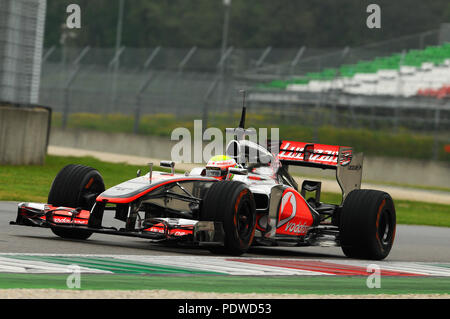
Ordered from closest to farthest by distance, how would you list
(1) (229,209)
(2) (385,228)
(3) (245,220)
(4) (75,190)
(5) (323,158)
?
(1) (229,209) < (3) (245,220) < (4) (75,190) < (2) (385,228) < (5) (323,158)

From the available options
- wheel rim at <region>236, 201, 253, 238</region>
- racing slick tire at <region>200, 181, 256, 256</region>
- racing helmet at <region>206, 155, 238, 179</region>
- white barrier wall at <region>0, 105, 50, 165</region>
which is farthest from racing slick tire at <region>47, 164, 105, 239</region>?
white barrier wall at <region>0, 105, 50, 165</region>

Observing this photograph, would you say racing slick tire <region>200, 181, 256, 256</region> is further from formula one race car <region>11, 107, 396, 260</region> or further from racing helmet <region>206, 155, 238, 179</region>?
racing helmet <region>206, 155, 238, 179</region>

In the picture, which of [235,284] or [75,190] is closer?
[235,284]

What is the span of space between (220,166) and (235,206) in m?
1.39

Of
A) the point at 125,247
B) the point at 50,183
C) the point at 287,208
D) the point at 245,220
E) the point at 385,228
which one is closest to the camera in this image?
the point at 245,220

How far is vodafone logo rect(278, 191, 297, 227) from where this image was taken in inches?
436

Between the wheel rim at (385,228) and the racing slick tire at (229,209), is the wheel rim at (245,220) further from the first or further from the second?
the wheel rim at (385,228)

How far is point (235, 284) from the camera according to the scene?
26.1 ft

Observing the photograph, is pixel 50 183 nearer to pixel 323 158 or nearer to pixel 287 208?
pixel 323 158

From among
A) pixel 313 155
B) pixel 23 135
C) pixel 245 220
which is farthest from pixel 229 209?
pixel 23 135

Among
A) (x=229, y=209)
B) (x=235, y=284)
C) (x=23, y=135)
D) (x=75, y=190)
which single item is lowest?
(x=235, y=284)

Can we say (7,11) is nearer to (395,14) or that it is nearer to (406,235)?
(406,235)

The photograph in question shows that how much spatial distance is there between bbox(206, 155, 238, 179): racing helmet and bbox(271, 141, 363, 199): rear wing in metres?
1.11

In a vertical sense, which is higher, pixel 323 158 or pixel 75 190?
pixel 323 158
